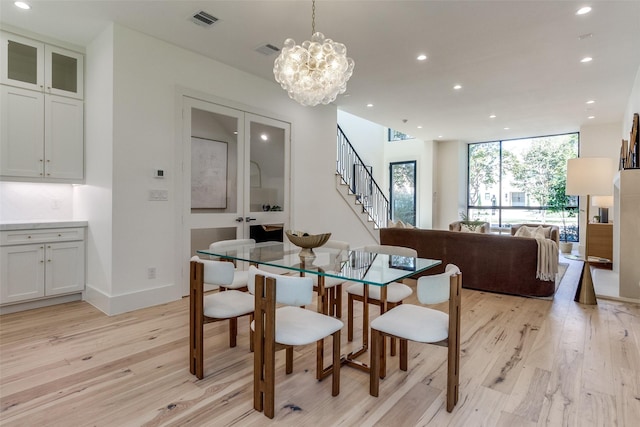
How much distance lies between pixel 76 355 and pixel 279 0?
332 centimetres

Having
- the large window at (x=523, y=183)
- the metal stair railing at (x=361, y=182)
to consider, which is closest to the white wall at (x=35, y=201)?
the metal stair railing at (x=361, y=182)

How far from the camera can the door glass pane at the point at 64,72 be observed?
363 centimetres

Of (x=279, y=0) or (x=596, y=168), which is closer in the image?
(x=279, y=0)

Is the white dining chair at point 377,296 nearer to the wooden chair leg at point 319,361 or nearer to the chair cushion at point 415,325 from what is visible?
the chair cushion at point 415,325

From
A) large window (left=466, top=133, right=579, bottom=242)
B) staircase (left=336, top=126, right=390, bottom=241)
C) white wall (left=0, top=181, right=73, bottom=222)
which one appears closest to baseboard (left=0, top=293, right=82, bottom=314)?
white wall (left=0, top=181, right=73, bottom=222)

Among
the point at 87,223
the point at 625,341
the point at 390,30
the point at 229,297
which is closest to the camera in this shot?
the point at 229,297

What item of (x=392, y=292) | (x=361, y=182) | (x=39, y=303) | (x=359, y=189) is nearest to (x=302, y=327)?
(x=392, y=292)

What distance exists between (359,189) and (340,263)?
609 cm

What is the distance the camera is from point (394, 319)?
1.97 meters

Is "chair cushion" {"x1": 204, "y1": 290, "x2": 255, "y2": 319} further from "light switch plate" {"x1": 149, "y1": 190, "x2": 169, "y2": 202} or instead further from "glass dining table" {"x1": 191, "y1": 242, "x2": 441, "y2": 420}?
"light switch plate" {"x1": 149, "y1": 190, "x2": 169, "y2": 202}

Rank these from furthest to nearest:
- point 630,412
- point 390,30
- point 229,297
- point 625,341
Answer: point 390,30 < point 625,341 < point 229,297 < point 630,412

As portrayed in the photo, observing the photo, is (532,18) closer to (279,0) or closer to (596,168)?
(596,168)

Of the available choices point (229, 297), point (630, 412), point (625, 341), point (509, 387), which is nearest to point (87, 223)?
point (229, 297)

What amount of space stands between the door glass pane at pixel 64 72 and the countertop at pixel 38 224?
4.85 feet
